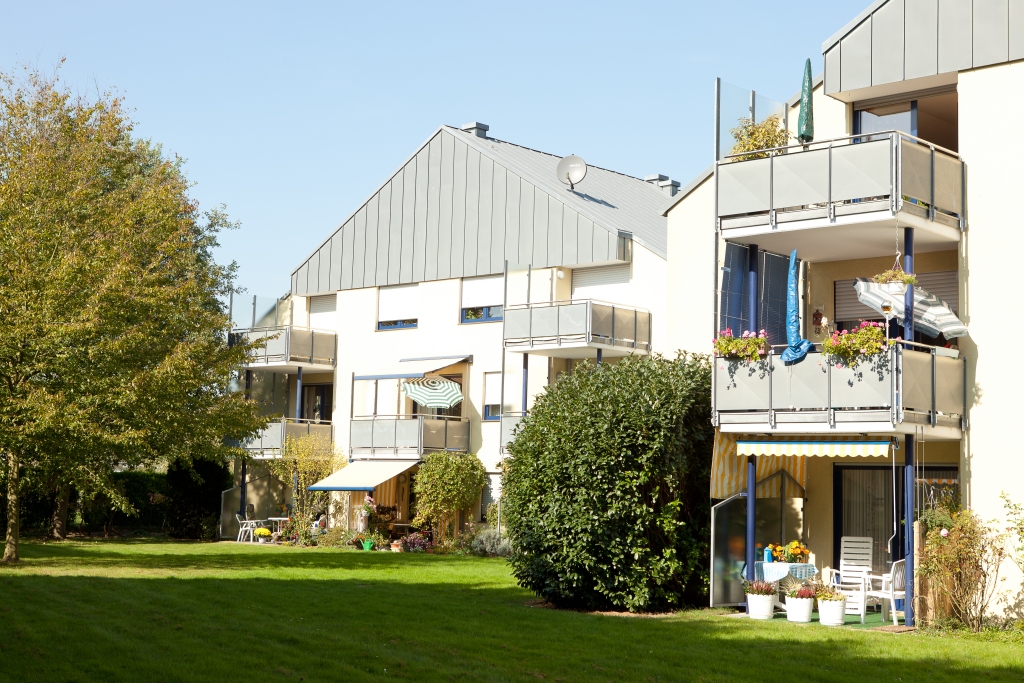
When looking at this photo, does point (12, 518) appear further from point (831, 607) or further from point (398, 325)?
point (831, 607)

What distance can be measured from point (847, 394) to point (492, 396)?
16.5 meters

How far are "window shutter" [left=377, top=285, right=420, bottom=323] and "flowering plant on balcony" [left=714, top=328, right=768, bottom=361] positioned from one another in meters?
17.8

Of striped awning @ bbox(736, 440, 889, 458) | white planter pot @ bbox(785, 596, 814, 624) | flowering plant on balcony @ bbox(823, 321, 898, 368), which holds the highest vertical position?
flowering plant on balcony @ bbox(823, 321, 898, 368)

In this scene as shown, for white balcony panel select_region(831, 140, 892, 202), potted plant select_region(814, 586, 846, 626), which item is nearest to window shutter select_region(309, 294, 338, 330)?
white balcony panel select_region(831, 140, 892, 202)

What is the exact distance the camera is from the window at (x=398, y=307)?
3497cm

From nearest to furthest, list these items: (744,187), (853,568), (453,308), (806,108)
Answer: (744,187), (853,568), (806,108), (453,308)

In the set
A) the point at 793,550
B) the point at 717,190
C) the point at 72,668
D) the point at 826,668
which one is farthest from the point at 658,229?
the point at 72,668

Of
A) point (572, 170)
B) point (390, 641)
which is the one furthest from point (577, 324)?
point (390, 641)

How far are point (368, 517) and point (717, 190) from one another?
58.6ft

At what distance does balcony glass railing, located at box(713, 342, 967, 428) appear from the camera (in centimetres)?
1641

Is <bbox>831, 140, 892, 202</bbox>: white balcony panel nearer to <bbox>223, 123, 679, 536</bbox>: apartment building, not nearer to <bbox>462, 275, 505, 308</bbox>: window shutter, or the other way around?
<bbox>223, 123, 679, 536</bbox>: apartment building

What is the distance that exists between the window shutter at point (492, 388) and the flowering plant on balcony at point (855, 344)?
15961mm

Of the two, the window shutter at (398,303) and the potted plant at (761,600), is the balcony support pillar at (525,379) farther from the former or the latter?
the potted plant at (761,600)

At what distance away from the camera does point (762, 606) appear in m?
17.5
